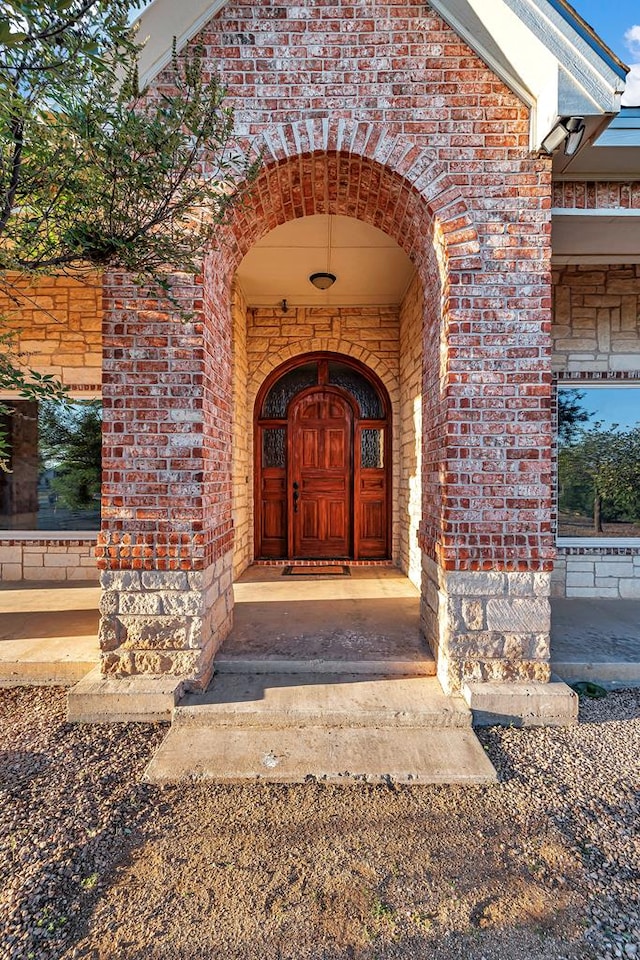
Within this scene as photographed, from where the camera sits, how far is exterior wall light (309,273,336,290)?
4773mm

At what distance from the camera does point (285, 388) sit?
5.96 meters

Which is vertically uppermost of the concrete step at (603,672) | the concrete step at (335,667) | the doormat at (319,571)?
the doormat at (319,571)

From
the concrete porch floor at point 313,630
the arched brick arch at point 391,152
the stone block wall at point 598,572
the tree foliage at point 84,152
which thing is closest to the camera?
the tree foliage at point 84,152

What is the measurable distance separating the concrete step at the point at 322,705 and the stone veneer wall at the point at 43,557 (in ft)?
9.70

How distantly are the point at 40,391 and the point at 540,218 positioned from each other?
2.91 meters

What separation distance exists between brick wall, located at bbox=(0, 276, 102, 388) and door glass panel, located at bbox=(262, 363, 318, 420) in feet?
6.64

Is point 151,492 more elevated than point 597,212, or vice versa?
point 597,212

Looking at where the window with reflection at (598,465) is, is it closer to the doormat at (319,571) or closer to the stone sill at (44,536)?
the doormat at (319,571)

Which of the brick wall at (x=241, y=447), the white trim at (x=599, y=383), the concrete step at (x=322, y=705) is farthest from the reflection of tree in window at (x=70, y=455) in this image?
the white trim at (x=599, y=383)

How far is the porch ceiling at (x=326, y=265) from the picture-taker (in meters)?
3.92

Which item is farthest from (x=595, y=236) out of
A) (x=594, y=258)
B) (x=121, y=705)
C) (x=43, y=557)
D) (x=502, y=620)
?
(x=43, y=557)

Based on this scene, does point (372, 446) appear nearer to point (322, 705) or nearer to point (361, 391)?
point (361, 391)

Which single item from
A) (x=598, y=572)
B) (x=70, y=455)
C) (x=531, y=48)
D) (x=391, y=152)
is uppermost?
(x=531, y=48)

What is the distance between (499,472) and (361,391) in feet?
11.3
